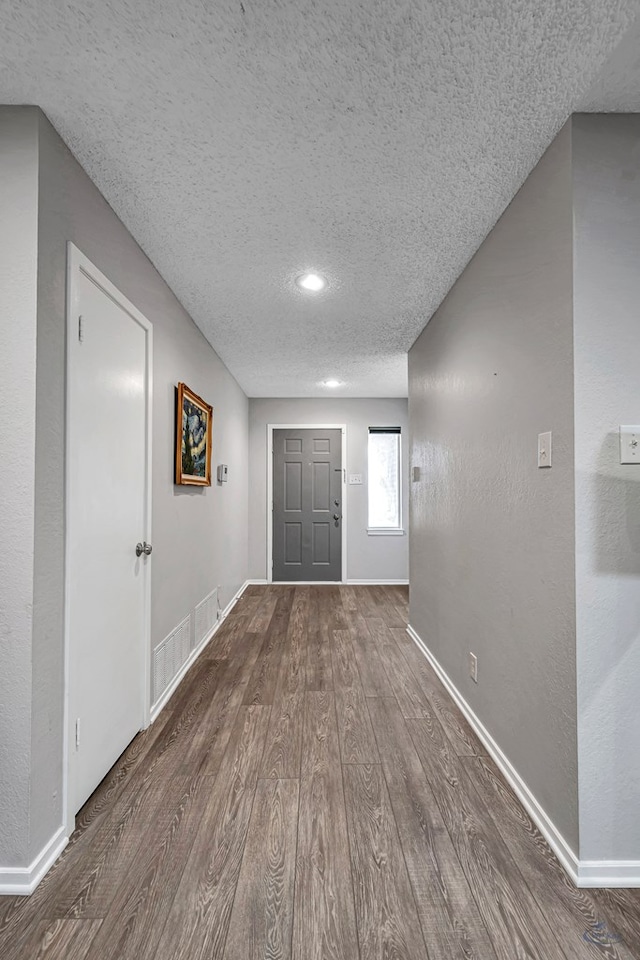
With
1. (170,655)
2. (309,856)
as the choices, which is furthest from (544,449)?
(170,655)

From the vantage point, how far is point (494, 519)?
201 cm

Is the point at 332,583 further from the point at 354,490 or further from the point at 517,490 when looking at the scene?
the point at 517,490

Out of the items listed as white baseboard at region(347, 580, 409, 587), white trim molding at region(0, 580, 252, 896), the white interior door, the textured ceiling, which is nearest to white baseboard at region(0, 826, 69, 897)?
white trim molding at region(0, 580, 252, 896)

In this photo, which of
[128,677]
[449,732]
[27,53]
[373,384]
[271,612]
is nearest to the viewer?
[27,53]

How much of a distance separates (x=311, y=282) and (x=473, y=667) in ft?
7.32

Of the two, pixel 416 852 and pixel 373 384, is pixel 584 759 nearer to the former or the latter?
pixel 416 852

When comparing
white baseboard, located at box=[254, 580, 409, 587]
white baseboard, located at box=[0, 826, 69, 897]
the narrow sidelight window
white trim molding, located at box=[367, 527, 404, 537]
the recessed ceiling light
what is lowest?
white baseboard, located at box=[254, 580, 409, 587]

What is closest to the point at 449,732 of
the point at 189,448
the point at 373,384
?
the point at 189,448

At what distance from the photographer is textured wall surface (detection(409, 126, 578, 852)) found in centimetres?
145

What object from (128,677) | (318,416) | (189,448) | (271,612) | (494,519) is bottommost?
(271,612)

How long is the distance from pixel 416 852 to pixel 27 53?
2600mm

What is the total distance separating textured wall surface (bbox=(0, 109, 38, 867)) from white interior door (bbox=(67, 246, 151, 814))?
0.59ft

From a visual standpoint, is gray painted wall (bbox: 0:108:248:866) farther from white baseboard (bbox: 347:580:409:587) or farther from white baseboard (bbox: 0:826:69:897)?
white baseboard (bbox: 347:580:409:587)

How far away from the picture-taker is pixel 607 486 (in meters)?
1.37
